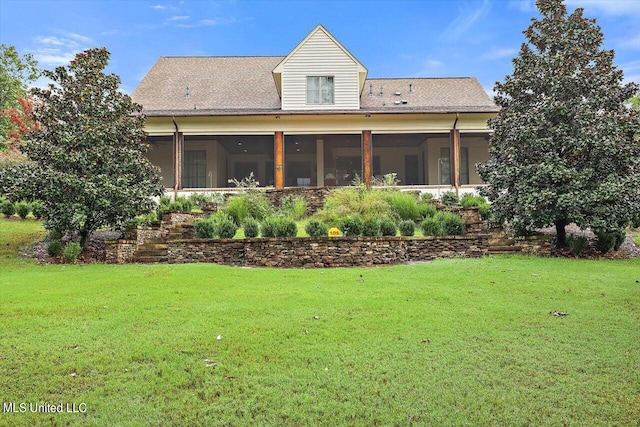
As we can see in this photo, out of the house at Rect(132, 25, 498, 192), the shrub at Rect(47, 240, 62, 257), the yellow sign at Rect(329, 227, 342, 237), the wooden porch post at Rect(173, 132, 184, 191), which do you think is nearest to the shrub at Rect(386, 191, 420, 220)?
the yellow sign at Rect(329, 227, 342, 237)

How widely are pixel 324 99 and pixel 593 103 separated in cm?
1070

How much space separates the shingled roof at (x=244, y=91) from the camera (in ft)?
61.8

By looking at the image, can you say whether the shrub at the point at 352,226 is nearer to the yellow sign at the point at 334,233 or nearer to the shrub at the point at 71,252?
the yellow sign at the point at 334,233

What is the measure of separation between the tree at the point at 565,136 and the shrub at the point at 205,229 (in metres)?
7.28

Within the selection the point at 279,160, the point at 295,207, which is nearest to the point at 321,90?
the point at 279,160

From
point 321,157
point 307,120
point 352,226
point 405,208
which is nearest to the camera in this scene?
point 352,226

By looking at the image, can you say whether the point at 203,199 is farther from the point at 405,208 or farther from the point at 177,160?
the point at 405,208

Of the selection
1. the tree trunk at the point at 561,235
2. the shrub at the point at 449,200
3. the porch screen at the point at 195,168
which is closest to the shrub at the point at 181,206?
the porch screen at the point at 195,168

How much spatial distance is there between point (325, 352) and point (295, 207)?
412 inches

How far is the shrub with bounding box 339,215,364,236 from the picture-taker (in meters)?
10.4

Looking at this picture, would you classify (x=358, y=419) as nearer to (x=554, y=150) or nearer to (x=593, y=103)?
(x=554, y=150)

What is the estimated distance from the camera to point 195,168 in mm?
21625

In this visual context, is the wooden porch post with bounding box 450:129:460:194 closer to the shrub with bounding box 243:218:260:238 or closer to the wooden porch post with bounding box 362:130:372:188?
the wooden porch post with bounding box 362:130:372:188

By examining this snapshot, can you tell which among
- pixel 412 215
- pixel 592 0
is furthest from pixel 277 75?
pixel 592 0
